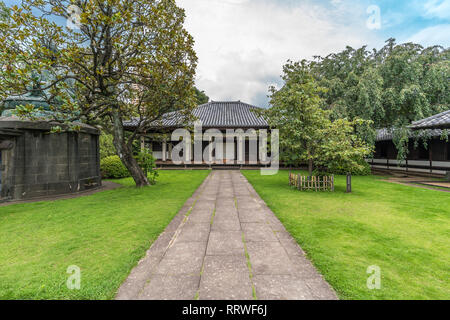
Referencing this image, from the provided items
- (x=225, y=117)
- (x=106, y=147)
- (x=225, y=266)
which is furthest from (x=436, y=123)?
(x=106, y=147)

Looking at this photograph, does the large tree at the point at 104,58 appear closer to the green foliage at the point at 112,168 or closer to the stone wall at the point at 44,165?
the stone wall at the point at 44,165

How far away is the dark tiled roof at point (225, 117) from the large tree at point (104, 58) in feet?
21.4

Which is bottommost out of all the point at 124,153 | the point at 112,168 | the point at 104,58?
the point at 112,168

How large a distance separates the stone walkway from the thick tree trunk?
5.93 metres

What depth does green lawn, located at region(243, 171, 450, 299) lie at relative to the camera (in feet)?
8.39

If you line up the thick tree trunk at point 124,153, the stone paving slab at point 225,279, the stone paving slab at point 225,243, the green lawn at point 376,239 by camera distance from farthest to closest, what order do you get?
the thick tree trunk at point 124,153
the stone paving slab at point 225,243
the green lawn at point 376,239
the stone paving slab at point 225,279

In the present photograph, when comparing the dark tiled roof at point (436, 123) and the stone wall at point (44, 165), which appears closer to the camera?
the stone wall at point (44, 165)

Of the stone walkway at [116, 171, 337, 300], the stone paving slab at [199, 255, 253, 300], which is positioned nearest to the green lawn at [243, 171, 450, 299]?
the stone walkway at [116, 171, 337, 300]

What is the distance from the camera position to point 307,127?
9.04 meters

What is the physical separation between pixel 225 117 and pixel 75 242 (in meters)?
17.3

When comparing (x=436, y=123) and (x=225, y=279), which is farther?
(x=436, y=123)

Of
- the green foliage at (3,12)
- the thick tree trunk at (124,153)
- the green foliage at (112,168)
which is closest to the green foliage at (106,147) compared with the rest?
the green foliage at (112,168)

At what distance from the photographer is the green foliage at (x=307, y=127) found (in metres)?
8.62

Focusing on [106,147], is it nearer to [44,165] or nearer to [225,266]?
[44,165]
